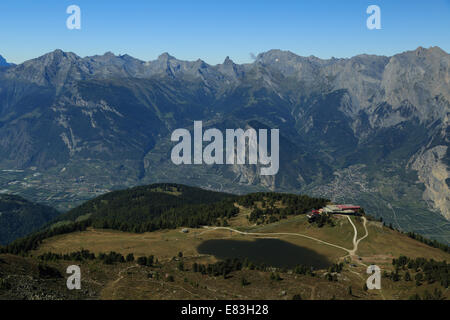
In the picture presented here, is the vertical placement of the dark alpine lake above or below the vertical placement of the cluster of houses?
below

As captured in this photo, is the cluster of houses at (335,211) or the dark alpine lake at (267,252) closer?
the dark alpine lake at (267,252)

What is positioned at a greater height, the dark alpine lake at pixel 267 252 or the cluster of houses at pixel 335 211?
the cluster of houses at pixel 335 211

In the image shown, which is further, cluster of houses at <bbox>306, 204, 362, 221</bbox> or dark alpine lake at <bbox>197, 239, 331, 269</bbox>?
cluster of houses at <bbox>306, 204, 362, 221</bbox>

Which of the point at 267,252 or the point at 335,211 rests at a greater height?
the point at 335,211

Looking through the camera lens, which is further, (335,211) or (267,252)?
(335,211)
